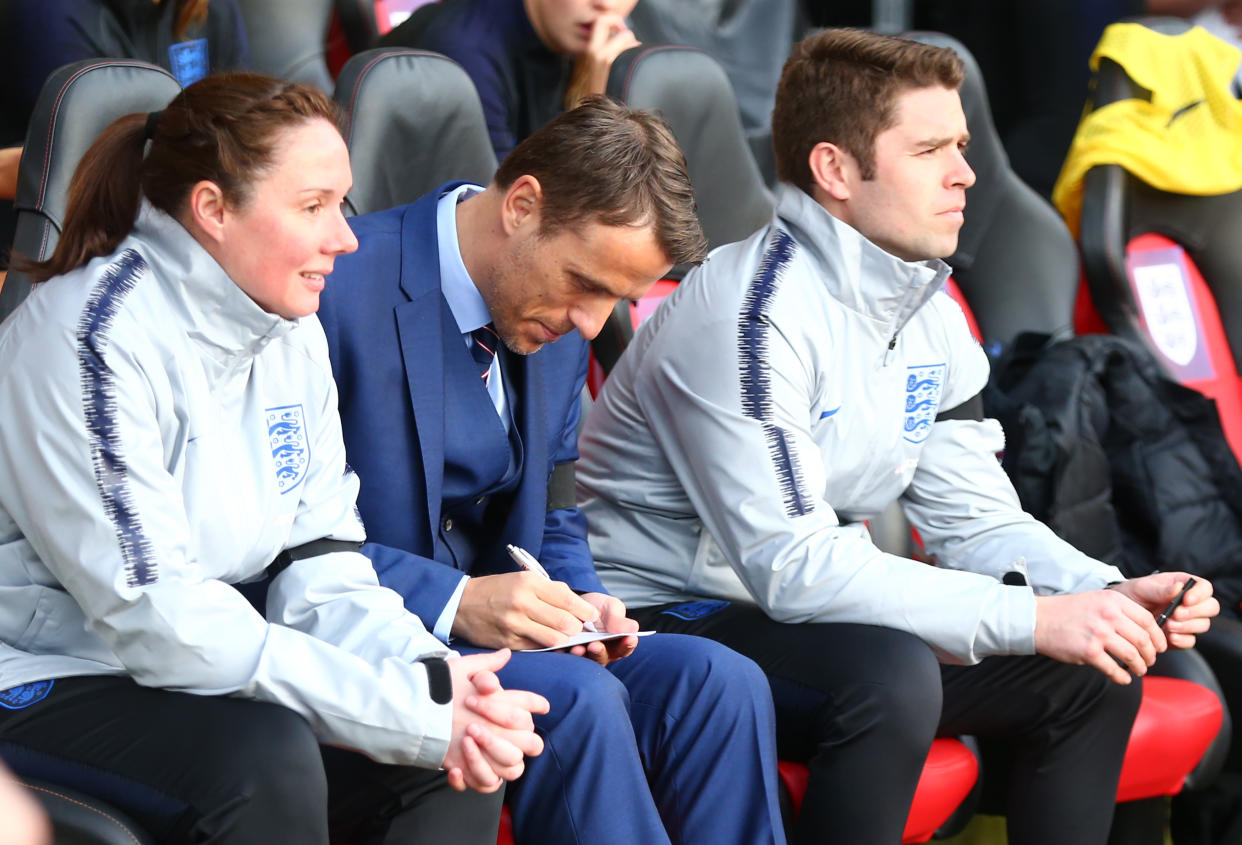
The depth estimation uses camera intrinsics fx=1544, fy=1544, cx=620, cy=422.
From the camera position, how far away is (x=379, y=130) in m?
2.06

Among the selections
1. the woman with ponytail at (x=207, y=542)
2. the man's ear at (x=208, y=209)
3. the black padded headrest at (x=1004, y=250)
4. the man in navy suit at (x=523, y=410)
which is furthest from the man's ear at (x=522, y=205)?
the black padded headrest at (x=1004, y=250)

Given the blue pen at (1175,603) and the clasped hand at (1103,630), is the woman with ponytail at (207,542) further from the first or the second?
the blue pen at (1175,603)

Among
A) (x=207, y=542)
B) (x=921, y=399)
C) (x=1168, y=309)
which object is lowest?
(x=1168, y=309)

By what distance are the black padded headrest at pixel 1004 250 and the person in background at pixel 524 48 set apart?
2.06ft

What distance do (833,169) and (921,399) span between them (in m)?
0.31

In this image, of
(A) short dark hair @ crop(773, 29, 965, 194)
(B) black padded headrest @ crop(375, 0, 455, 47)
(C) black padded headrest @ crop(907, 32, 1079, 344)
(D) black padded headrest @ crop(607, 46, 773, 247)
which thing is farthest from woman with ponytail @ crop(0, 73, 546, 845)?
(C) black padded headrest @ crop(907, 32, 1079, 344)

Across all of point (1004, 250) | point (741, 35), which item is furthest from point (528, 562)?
point (741, 35)

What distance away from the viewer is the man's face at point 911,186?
1909 millimetres

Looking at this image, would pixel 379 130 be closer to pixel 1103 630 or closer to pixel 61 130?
pixel 61 130

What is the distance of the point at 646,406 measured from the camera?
1868 mm

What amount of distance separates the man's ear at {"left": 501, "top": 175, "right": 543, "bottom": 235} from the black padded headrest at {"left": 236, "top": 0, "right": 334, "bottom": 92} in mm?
1549

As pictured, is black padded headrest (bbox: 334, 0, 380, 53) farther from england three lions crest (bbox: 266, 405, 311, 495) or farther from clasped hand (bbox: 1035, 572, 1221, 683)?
clasped hand (bbox: 1035, 572, 1221, 683)

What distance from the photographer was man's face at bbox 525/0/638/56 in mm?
2541

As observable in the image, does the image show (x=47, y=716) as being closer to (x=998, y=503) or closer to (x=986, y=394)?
(x=998, y=503)
